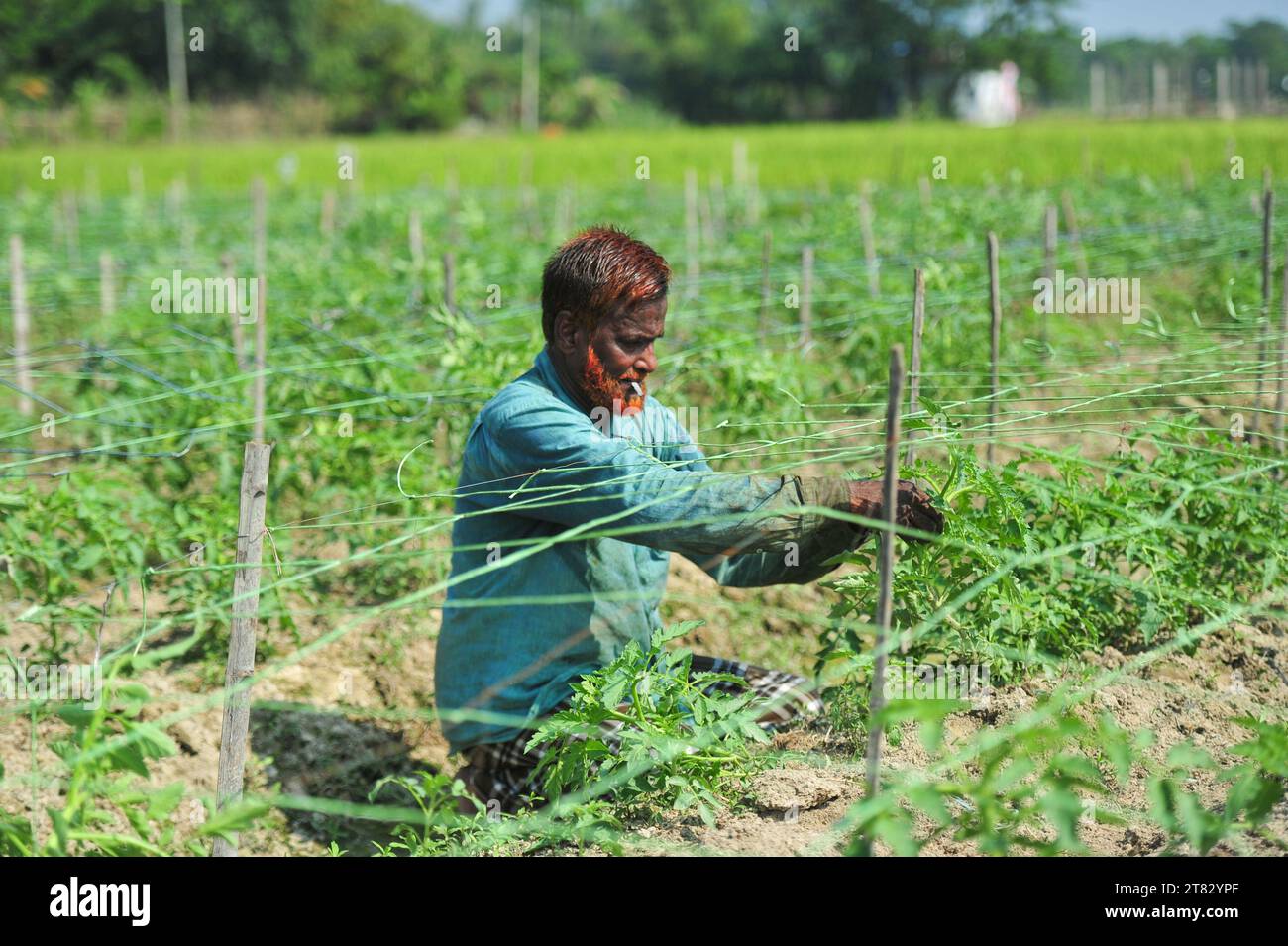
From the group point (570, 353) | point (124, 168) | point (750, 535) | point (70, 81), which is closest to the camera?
point (750, 535)

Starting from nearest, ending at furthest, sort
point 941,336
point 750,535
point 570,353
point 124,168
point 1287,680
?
point 750,535 → point 570,353 → point 1287,680 → point 941,336 → point 124,168

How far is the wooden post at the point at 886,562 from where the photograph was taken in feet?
5.93

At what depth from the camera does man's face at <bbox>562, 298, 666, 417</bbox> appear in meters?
2.56

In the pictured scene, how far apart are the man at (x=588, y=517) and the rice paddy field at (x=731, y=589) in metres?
0.10

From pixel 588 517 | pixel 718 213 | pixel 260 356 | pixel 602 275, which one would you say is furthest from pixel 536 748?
pixel 718 213

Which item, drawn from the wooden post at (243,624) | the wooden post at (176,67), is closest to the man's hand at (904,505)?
the wooden post at (243,624)

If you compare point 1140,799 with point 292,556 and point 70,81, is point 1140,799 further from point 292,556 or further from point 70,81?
point 70,81

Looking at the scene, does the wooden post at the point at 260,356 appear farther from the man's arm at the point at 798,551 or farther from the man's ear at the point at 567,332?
the man's arm at the point at 798,551

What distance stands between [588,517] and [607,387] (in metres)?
0.32

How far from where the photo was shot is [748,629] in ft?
14.2

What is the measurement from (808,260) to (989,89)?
1643 inches

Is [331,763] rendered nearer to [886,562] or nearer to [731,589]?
[731,589]

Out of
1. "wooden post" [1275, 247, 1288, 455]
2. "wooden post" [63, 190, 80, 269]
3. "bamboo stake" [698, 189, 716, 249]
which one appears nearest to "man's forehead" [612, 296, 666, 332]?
"wooden post" [1275, 247, 1288, 455]
